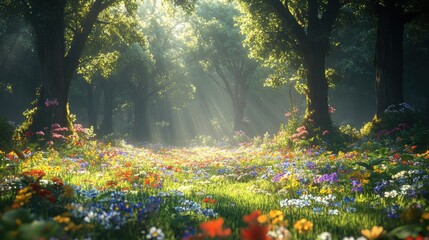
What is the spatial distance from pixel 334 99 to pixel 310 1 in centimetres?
4308

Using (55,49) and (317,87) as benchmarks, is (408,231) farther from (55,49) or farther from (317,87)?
(55,49)

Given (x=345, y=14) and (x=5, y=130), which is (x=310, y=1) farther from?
(x=5, y=130)

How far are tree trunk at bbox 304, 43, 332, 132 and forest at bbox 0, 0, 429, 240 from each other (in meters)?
0.05

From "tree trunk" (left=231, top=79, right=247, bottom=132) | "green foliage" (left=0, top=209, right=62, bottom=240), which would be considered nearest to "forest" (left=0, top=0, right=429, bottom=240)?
"green foliage" (left=0, top=209, right=62, bottom=240)

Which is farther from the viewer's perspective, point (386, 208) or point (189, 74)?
point (189, 74)

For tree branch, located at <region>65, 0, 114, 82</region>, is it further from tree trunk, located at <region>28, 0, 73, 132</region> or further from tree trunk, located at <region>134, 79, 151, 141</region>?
tree trunk, located at <region>134, 79, 151, 141</region>

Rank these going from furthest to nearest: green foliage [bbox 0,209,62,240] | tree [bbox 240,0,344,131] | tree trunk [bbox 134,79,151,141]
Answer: tree trunk [bbox 134,79,151,141] < tree [bbox 240,0,344,131] < green foliage [bbox 0,209,62,240]

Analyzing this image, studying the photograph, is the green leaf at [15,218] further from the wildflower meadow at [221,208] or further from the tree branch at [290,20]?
the tree branch at [290,20]

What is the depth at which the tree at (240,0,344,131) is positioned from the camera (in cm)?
1664

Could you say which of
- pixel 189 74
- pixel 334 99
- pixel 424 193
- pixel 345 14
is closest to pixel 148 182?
pixel 424 193

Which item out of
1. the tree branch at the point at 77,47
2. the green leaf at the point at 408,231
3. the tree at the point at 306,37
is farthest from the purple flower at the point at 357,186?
the tree branch at the point at 77,47

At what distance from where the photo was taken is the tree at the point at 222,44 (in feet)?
117

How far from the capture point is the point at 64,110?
15555 millimetres

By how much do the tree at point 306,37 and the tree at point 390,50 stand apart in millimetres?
2271
